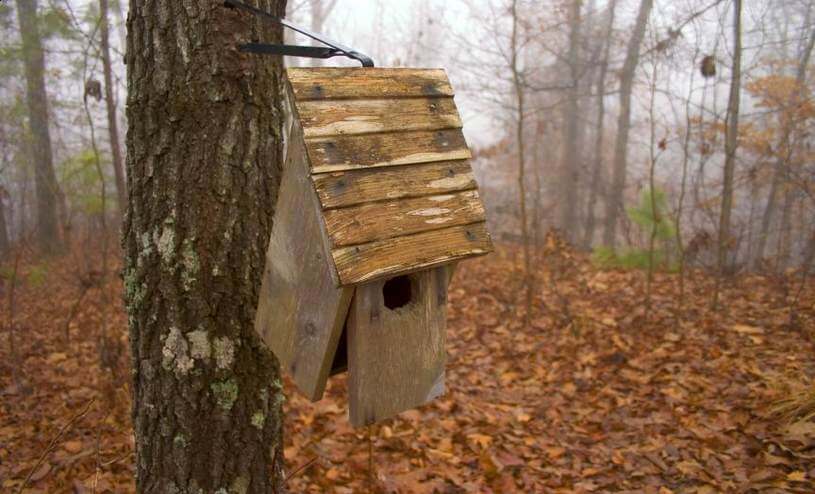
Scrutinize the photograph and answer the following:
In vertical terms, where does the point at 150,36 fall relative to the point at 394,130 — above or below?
above

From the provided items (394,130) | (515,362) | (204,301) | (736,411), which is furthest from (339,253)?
(515,362)

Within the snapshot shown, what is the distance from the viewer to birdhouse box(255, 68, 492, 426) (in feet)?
4.60

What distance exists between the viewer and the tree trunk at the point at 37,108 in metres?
7.68

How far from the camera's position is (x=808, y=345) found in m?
4.74

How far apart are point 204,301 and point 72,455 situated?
2276 mm

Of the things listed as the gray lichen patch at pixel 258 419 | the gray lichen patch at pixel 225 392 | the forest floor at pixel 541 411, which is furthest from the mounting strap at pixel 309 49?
the forest floor at pixel 541 411

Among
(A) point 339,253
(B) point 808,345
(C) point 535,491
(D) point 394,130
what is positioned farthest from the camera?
(B) point 808,345

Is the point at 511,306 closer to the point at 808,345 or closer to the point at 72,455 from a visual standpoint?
the point at 808,345

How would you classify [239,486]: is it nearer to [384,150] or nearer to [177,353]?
[177,353]

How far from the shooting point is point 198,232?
5.90ft

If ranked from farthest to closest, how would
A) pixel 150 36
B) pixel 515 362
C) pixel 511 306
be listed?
pixel 511 306 → pixel 515 362 → pixel 150 36

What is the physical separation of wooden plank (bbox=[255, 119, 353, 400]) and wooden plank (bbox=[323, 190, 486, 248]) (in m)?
0.09

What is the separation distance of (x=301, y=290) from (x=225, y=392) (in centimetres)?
55

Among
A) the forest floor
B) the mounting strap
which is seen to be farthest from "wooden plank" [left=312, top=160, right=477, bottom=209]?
the forest floor
